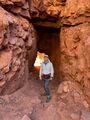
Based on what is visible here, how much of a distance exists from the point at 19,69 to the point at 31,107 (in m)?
1.71

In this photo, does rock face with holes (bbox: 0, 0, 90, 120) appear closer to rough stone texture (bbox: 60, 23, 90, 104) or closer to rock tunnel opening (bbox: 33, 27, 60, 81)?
rough stone texture (bbox: 60, 23, 90, 104)

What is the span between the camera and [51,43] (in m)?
14.1

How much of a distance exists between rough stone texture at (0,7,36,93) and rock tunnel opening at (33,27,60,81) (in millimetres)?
2566

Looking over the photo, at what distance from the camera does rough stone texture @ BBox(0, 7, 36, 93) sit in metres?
8.38

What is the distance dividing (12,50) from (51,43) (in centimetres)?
530

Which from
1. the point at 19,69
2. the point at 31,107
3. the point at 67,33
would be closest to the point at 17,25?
the point at 19,69

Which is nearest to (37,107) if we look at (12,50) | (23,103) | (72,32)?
(23,103)

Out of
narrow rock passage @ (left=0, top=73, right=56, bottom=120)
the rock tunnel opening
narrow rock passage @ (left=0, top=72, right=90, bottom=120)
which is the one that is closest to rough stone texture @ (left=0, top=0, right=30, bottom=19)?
the rock tunnel opening

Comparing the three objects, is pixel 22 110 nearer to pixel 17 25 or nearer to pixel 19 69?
pixel 19 69

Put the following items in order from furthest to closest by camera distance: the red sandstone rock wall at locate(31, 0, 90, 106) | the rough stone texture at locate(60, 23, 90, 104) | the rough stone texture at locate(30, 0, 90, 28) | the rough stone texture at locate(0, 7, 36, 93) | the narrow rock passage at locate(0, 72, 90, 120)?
the rough stone texture at locate(30, 0, 90, 28) < the red sandstone rock wall at locate(31, 0, 90, 106) < the rough stone texture at locate(60, 23, 90, 104) < the rough stone texture at locate(0, 7, 36, 93) < the narrow rock passage at locate(0, 72, 90, 120)

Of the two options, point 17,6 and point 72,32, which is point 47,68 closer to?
point 72,32

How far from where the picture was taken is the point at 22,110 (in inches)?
336

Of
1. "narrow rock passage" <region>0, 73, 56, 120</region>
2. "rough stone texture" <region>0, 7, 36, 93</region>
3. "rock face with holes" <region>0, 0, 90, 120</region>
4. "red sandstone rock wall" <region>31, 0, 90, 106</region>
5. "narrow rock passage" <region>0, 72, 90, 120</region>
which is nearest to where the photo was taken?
"narrow rock passage" <region>0, 73, 56, 120</region>

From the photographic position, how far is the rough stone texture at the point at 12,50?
8.38 meters
